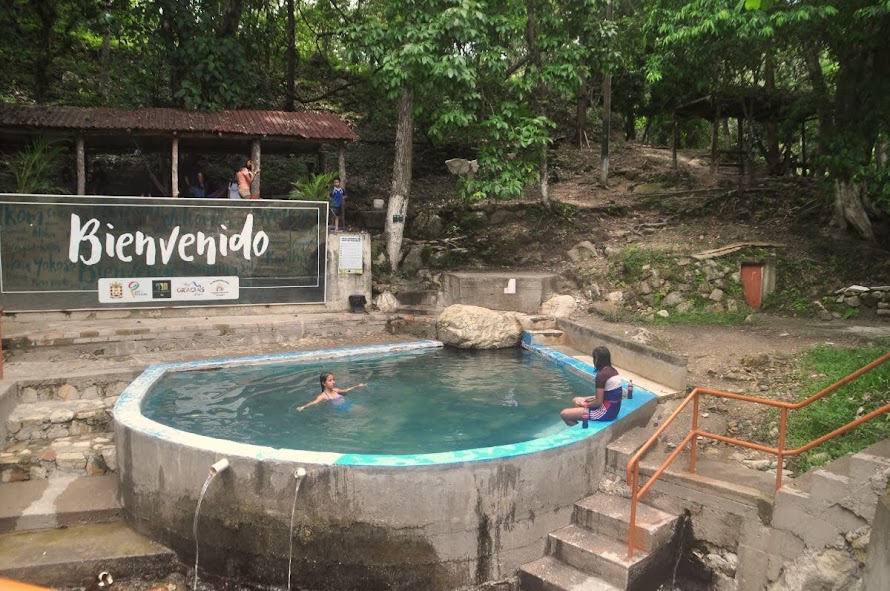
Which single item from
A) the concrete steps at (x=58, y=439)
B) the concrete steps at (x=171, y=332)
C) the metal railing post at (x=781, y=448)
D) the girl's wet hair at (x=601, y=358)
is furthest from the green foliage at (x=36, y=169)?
the metal railing post at (x=781, y=448)

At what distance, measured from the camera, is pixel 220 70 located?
49.6ft

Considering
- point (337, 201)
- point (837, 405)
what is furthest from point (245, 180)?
point (837, 405)

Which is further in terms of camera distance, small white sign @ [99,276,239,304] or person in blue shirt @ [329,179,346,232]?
person in blue shirt @ [329,179,346,232]

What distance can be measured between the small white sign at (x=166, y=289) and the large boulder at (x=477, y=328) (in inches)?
167

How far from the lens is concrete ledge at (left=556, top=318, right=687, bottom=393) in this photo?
9144mm

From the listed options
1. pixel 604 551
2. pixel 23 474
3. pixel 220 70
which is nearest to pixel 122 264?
pixel 23 474

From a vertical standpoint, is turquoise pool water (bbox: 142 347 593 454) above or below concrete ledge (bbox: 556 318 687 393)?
below

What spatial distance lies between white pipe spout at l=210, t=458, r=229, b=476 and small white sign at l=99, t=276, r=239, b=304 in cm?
659

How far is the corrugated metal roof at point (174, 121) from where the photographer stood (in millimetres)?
11771

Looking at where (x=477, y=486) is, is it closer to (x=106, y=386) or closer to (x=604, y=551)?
(x=604, y=551)

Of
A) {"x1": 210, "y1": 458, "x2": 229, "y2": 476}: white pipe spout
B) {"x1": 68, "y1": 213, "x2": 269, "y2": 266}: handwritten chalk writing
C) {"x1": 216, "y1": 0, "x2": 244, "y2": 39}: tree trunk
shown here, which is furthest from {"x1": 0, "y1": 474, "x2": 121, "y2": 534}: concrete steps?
{"x1": 216, "y1": 0, "x2": 244, "y2": 39}: tree trunk

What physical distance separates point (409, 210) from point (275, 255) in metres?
5.28

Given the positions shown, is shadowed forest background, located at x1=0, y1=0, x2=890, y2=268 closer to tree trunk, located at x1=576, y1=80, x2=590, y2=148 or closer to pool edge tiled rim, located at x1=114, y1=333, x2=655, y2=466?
tree trunk, located at x1=576, y1=80, x2=590, y2=148

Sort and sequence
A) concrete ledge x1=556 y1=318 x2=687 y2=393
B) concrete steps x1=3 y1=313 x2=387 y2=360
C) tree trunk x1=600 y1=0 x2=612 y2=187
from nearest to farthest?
concrete ledge x1=556 y1=318 x2=687 y2=393 < concrete steps x1=3 y1=313 x2=387 y2=360 < tree trunk x1=600 y1=0 x2=612 y2=187
